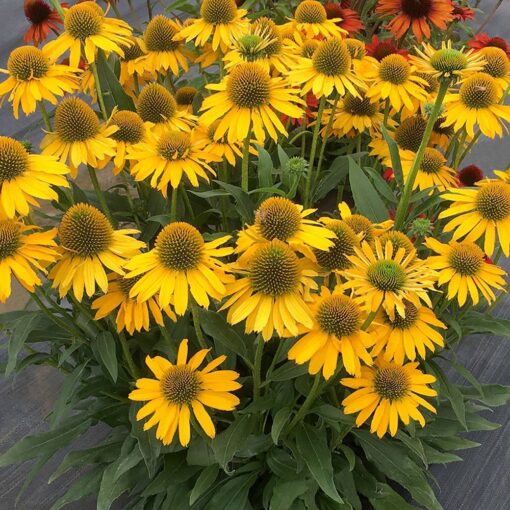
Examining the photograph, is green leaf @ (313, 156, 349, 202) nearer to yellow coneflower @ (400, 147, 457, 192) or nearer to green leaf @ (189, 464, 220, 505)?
yellow coneflower @ (400, 147, 457, 192)

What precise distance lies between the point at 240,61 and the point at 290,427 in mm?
597

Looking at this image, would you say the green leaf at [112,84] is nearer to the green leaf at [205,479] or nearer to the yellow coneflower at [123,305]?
the yellow coneflower at [123,305]

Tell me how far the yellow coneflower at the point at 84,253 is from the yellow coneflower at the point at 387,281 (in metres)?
0.30

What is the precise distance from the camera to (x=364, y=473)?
39.7 inches

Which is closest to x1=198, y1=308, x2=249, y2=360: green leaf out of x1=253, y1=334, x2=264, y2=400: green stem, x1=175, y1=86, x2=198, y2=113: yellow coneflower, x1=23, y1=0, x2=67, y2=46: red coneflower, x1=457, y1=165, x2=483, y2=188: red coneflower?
x1=253, y1=334, x2=264, y2=400: green stem

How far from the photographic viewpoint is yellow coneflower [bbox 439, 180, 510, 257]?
830mm

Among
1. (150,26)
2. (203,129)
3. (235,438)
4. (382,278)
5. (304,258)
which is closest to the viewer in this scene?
(382,278)

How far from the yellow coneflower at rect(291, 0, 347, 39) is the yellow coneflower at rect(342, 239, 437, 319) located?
656 millimetres

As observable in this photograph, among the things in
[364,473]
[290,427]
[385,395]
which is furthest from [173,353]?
[364,473]

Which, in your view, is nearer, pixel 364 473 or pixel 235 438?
pixel 235 438

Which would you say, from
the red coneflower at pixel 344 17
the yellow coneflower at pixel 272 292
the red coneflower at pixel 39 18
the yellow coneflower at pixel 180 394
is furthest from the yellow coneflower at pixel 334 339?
the red coneflower at pixel 39 18

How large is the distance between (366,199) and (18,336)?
63 cm

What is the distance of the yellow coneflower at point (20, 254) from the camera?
2.19 ft

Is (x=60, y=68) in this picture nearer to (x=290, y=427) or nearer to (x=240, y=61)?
(x=240, y=61)
